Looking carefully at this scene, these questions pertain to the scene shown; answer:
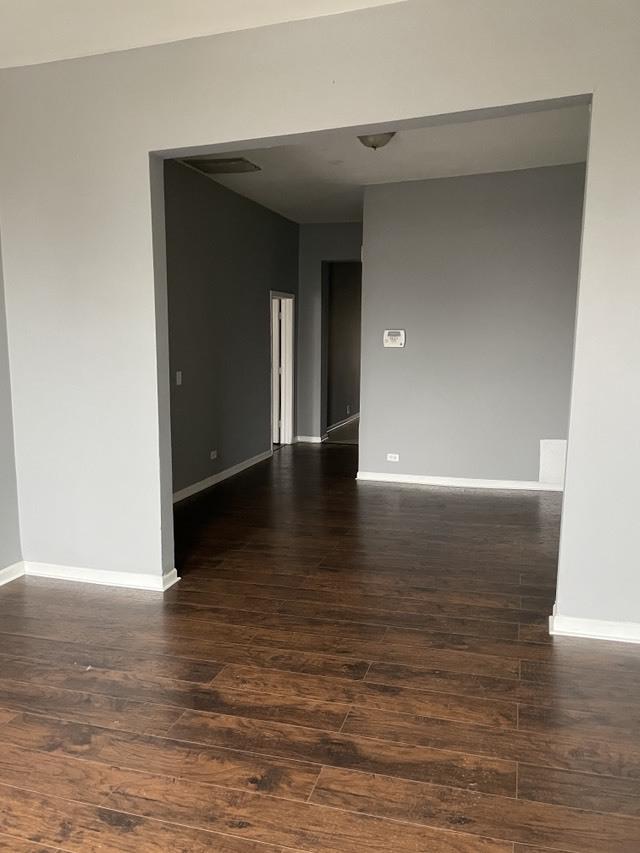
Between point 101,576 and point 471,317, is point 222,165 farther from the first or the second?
point 101,576

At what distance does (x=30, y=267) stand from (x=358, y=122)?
2.01 meters

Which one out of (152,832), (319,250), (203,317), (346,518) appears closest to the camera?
(152,832)

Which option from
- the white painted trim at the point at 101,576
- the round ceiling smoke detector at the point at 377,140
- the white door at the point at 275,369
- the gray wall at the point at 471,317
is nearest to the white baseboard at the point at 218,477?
the white door at the point at 275,369

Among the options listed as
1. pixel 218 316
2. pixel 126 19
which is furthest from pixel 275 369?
pixel 126 19

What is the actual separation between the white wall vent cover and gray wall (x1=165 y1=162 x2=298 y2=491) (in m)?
3.13

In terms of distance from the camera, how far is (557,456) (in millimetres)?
5926

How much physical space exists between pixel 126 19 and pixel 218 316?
11.1 ft

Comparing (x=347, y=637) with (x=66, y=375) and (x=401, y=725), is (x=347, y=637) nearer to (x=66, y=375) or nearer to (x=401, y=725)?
(x=401, y=725)

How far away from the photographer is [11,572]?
3.80 metres

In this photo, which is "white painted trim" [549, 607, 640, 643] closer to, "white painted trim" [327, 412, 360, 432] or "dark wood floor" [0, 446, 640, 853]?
"dark wood floor" [0, 446, 640, 853]

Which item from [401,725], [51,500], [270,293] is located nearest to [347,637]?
[401,725]

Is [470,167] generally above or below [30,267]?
above

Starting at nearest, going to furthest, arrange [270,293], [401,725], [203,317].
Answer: [401,725]
[203,317]
[270,293]

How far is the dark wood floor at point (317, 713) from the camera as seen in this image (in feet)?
6.20
